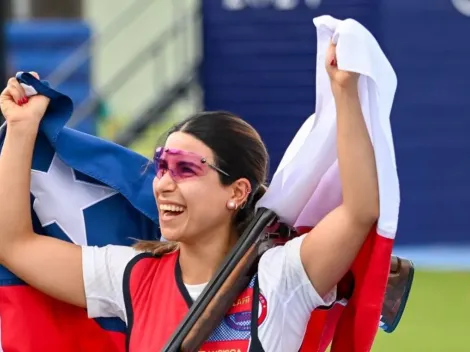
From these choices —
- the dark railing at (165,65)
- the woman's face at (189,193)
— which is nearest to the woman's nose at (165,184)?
the woman's face at (189,193)

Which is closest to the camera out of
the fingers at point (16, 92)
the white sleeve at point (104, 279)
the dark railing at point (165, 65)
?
the white sleeve at point (104, 279)

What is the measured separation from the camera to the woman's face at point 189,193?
356cm

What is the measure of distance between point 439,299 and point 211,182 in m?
6.15

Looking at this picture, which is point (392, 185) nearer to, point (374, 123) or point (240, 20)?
point (374, 123)

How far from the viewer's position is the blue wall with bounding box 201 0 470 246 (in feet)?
41.3

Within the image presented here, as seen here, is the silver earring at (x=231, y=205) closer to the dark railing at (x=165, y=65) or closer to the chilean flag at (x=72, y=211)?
the chilean flag at (x=72, y=211)

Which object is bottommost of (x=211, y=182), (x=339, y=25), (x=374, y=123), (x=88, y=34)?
(x=88, y=34)

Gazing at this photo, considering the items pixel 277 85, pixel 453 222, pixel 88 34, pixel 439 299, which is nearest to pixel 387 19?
pixel 277 85

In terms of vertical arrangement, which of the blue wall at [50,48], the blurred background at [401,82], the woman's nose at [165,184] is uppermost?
the woman's nose at [165,184]

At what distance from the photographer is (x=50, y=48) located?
1822 centimetres

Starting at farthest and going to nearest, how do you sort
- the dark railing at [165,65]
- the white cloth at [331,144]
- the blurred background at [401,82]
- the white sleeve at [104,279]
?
the dark railing at [165,65] → the blurred background at [401,82] → the white sleeve at [104,279] → the white cloth at [331,144]

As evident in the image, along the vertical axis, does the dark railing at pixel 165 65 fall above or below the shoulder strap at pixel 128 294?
below

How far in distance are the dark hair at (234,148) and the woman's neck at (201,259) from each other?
0.10 meters

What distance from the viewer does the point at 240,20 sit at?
12.9 m
